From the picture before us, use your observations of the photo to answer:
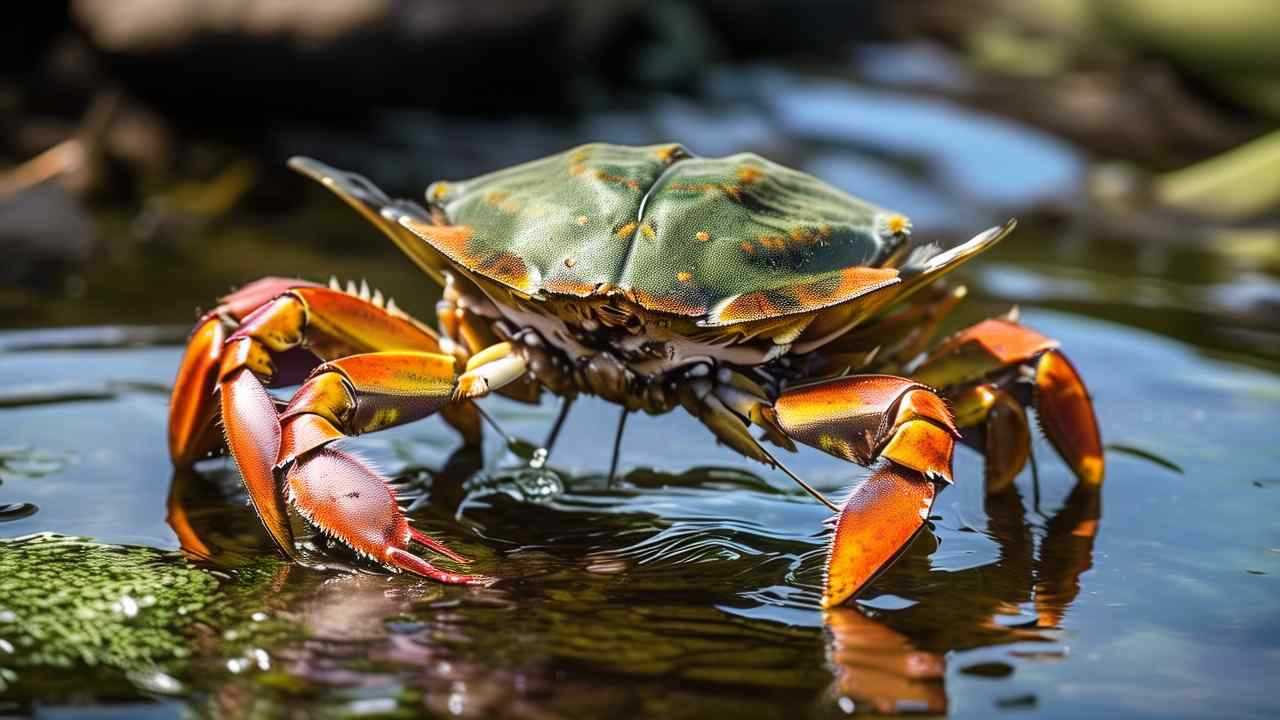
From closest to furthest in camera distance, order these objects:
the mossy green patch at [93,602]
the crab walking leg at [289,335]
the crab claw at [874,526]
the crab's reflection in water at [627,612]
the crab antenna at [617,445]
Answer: the crab's reflection in water at [627,612], the mossy green patch at [93,602], the crab claw at [874,526], the crab walking leg at [289,335], the crab antenna at [617,445]

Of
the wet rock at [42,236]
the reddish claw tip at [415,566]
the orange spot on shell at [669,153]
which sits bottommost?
the reddish claw tip at [415,566]

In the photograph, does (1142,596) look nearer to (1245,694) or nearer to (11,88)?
(1245,694)

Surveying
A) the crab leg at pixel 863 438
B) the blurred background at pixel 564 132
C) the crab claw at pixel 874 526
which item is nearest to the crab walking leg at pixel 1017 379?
the crab leg at pixel 863 438

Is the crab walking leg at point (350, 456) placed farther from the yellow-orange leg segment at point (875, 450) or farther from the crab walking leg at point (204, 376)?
the yellow-orange leg segment at point (875, 450)

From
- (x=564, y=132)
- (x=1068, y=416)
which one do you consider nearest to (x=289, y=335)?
(x=1068, y=416)

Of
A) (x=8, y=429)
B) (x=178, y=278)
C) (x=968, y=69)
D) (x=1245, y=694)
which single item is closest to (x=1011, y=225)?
(x=1245, y=694)
